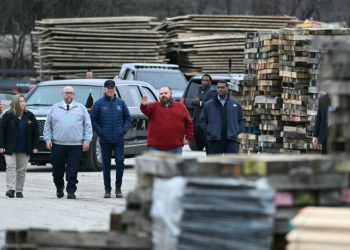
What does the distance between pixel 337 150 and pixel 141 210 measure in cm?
134

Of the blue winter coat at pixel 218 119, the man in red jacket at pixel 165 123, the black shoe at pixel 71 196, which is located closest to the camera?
the man in red jacket at pixel 165 123

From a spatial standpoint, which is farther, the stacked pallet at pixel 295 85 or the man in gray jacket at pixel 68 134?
the stacked pallet at pixel 295 85

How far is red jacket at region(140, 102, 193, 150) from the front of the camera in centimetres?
1241

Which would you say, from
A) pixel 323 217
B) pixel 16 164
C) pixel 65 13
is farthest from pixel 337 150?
pixel 65 13

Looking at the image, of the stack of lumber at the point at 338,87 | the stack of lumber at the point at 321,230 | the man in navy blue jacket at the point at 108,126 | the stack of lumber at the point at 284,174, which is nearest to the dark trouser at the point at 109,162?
the man in navy blue jacket at the point at 108,126

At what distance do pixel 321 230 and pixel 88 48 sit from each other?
28571 millimetres

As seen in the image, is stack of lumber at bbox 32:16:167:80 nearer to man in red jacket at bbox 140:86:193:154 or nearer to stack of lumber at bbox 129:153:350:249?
man in red jacket at bbox 140:86:193:154

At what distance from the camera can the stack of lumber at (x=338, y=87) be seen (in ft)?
19.1

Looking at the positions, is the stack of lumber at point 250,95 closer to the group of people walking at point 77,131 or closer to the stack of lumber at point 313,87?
the stack of lumber at point 313,87

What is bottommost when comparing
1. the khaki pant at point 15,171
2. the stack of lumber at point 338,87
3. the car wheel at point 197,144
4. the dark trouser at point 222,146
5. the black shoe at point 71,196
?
the car wheel at point 197,144

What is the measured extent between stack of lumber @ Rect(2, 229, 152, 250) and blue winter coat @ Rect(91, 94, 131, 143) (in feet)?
24.3

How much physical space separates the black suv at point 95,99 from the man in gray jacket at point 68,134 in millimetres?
3519

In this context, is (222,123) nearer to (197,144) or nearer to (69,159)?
(69,159)

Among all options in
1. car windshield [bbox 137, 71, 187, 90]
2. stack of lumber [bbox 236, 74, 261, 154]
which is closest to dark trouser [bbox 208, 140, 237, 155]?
stack of lumber [bbox 236, 74, 261, 154]
